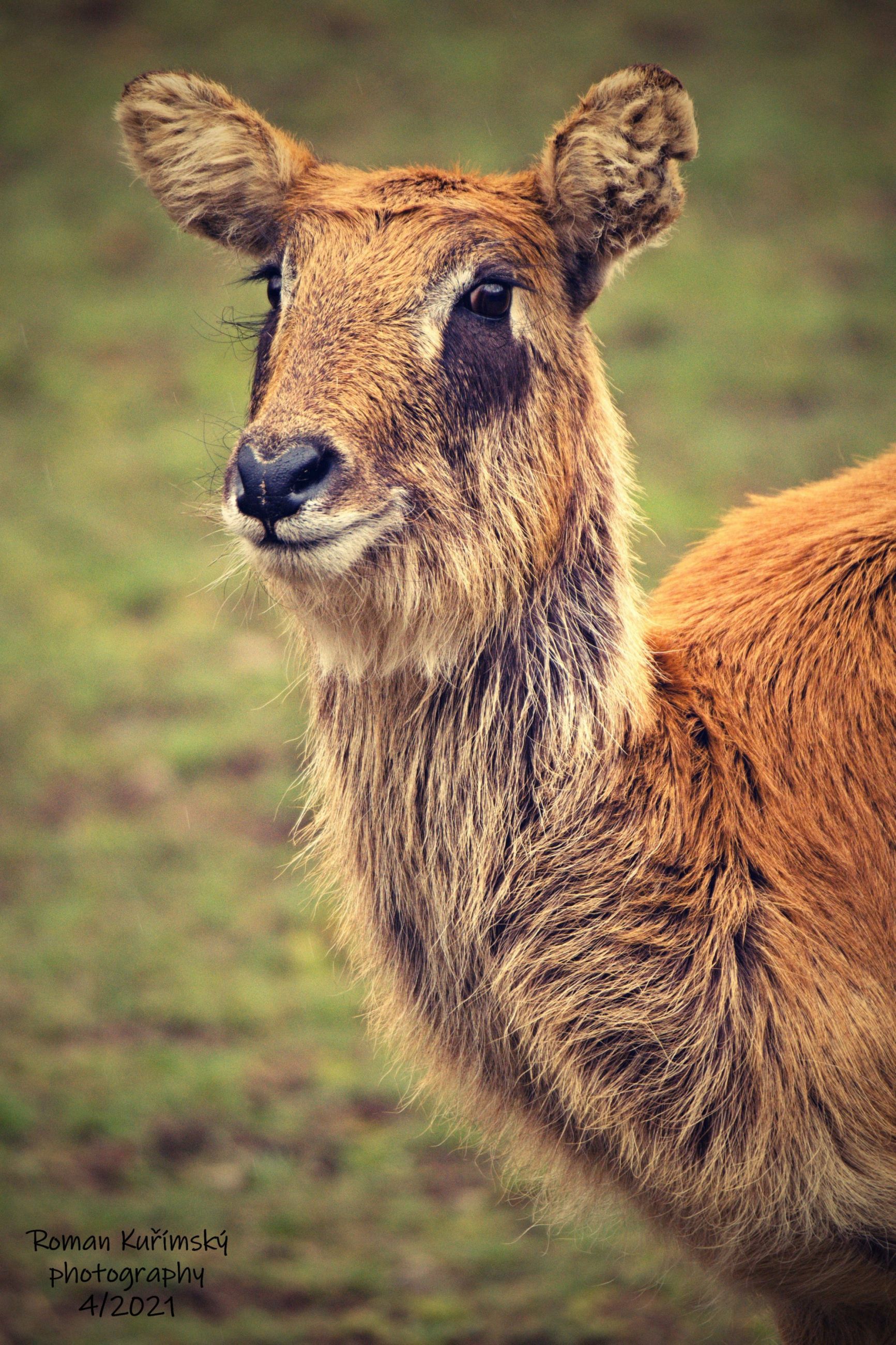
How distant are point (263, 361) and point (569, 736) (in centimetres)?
131

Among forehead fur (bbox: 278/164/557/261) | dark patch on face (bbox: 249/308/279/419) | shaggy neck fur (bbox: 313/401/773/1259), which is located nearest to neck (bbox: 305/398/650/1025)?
shaggy neck fur (bbox: 313/401/773/1259)

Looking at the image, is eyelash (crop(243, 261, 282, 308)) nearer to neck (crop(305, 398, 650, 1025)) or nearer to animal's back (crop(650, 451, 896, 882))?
neck (crop(305, 398, 650, 1025))

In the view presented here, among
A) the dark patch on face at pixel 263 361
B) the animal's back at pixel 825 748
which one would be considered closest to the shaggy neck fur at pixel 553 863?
the animal's back at pixel 825 748

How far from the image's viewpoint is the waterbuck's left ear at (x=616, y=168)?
3025 mm

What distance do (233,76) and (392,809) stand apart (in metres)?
11.5

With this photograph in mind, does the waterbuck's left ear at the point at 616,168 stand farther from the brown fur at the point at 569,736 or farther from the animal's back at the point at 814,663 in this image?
the animal's back at the point at 814,663

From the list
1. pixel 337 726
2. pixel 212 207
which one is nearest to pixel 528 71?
pixel 212 207

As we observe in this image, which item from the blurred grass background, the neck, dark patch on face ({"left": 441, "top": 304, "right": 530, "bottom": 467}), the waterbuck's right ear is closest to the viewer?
dark patch on face ({"left": 441, "top": 304, "right": 530, "bottom": 467})

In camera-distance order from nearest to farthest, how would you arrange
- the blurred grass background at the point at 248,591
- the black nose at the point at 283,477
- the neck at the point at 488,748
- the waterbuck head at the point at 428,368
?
1. the black nose at the point at 283,477
2. the waterbuck head at the point at 428,368
3. the neck at the point at 488,748
4. the blurred grass background at the point at 248,591

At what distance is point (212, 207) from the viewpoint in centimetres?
Result: 356

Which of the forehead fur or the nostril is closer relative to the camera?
the nostril

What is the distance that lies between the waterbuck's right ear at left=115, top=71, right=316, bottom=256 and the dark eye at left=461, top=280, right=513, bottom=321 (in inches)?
26.9

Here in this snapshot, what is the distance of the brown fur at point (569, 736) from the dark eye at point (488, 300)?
1.3 inches

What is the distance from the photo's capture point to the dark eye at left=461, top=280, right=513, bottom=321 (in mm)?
3109
